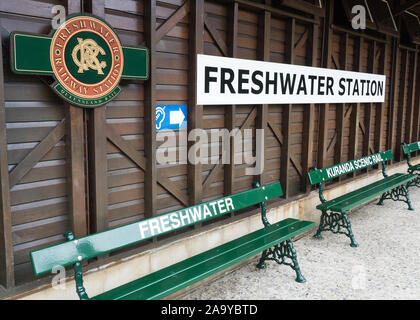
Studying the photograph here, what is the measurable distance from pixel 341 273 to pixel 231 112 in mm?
2019

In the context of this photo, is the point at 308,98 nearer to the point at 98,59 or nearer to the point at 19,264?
the point at 98,59

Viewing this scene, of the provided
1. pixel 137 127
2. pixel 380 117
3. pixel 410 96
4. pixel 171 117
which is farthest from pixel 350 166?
pixel 137 127

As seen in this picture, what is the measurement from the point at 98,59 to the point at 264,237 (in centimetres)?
224

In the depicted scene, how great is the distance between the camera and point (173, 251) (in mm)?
3547

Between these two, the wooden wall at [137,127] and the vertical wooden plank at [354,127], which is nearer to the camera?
the wooden wall at [137,127]

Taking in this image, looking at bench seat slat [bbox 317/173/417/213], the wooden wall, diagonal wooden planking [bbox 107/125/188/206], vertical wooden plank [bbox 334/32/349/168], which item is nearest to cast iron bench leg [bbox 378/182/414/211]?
bench seat slat [bbox 317/173/417/213]

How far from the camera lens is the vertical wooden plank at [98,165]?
290cm

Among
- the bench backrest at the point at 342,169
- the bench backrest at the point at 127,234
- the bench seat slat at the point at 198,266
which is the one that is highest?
the bench backrest at the point at 342,169

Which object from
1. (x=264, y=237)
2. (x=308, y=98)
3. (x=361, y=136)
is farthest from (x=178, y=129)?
(x=361, y=136)

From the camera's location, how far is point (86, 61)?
9.09ft

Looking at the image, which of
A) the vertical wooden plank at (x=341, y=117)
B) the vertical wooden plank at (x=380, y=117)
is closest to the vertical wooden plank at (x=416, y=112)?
the vertical wooden plank at (x=380, y=117)

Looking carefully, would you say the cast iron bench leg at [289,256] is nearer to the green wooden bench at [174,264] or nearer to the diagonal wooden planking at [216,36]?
the green wooden bench at [174,264]

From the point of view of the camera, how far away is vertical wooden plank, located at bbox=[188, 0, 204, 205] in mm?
3551

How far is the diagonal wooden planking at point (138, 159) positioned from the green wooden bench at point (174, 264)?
0.90 ft
